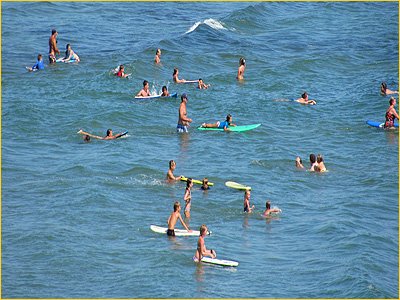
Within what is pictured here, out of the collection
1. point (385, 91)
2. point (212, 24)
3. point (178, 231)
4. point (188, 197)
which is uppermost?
point (212, 24)

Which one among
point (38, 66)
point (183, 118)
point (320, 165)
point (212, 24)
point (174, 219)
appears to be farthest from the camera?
point (212, 24)

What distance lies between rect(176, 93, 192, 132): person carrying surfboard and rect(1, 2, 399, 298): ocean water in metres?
0.38

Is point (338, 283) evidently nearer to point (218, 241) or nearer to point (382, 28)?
point (218, 241)

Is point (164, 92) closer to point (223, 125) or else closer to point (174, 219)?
point (223, 125)

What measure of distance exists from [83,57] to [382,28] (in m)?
17.5

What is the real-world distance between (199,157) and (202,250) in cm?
906

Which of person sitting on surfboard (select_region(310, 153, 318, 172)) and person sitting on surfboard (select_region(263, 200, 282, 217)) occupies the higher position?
person sitting on surfboard (select_region(310, 153, 318, 172))

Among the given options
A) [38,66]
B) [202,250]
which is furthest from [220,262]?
[38,66]

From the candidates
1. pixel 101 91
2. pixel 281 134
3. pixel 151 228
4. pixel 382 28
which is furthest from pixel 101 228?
pixel 382 28

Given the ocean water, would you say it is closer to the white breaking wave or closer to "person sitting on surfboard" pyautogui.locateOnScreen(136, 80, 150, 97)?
the white breaking wave

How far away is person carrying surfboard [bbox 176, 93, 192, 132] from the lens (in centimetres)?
3097

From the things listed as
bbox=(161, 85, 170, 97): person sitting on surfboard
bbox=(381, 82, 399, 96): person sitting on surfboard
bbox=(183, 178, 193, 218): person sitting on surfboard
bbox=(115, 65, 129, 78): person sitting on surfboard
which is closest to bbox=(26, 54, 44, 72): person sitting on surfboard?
bbox=(115, 65, 129, 78): person sitting on surfboard

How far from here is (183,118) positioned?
103ft

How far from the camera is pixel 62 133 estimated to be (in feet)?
104
